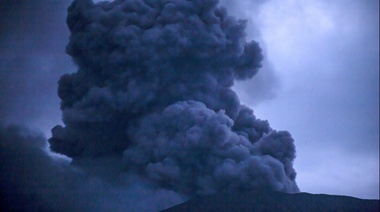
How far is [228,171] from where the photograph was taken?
120 ft

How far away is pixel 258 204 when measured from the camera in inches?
1479

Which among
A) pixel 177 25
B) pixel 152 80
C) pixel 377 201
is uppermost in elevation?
pixel 177 25

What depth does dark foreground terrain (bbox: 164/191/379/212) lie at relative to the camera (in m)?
37.4

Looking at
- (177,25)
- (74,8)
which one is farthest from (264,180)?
(74,8)

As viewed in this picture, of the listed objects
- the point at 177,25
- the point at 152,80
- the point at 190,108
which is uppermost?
the point at 177,25

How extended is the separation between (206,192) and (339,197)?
11813mm

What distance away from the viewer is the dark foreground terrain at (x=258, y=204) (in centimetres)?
3741

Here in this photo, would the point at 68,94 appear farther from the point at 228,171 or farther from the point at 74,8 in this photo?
the point at 228,171

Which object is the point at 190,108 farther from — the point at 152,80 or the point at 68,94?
the point at 68,94

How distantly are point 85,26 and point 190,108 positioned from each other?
11604 millimetres

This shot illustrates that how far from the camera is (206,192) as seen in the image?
37.8m

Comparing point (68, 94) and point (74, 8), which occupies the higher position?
point (74, 8)

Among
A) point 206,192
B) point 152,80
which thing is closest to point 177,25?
point 152,80

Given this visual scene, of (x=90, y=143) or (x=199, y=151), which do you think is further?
(x=90, y=143)
